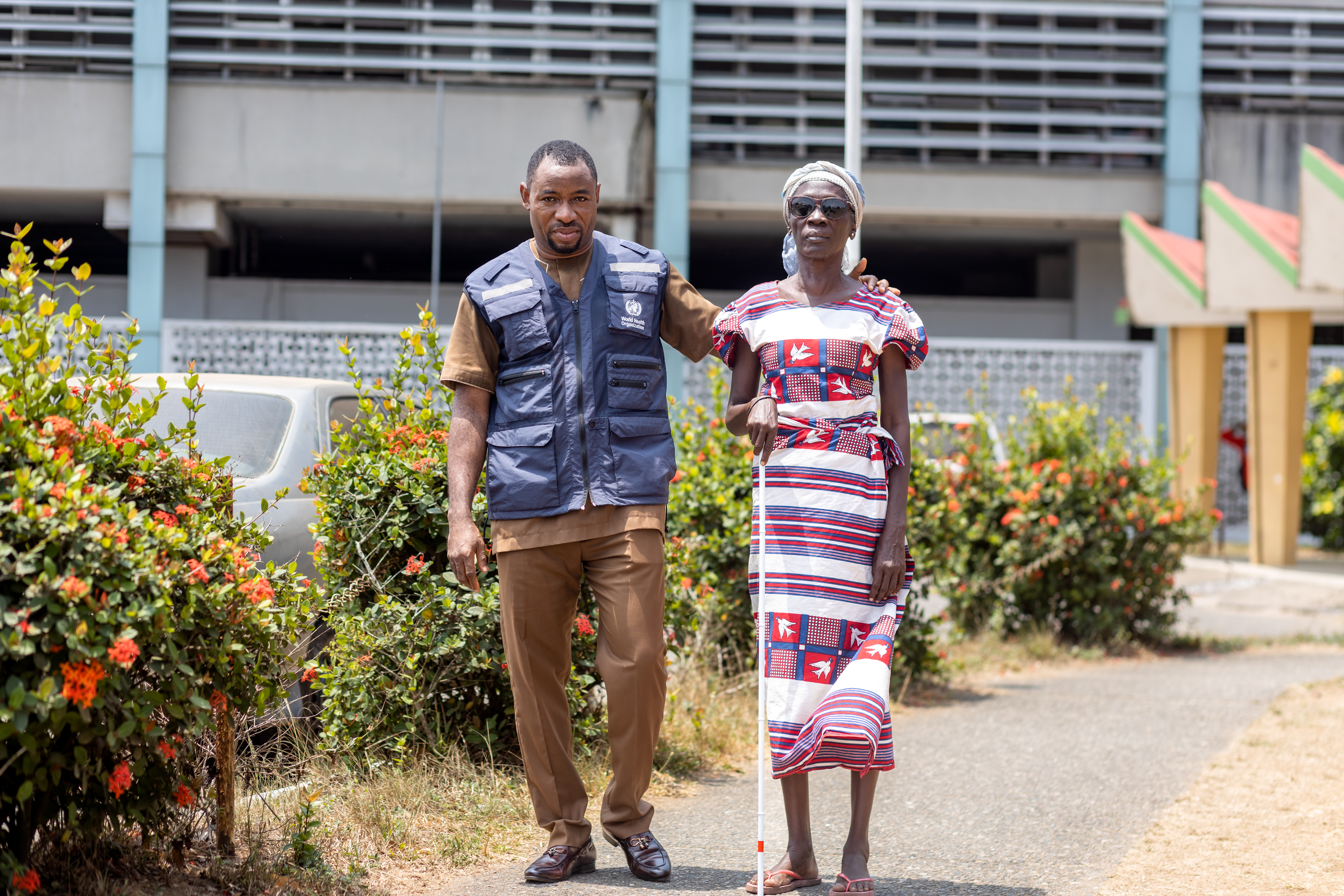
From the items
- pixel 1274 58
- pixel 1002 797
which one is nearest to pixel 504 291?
pixel 1002 797

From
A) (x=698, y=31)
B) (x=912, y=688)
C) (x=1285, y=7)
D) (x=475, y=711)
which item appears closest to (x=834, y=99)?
(x=698, y=31)

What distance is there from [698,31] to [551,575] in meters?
13.6

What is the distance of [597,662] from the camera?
399 cm

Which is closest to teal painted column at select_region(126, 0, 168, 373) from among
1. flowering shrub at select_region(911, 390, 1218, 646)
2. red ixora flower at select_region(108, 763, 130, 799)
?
Answer: flowering shrub at select_region(911, 390, 1218, 646)


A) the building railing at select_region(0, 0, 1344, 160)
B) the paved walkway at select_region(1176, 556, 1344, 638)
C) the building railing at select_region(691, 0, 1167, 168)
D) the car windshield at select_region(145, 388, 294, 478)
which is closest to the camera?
the car windshield at select_region(145, 388, 294, 478)

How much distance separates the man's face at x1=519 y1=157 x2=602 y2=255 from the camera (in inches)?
155

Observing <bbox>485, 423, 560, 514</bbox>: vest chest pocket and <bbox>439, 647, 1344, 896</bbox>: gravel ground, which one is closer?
<bbox>485, 423, 560, 514</bbox>: vest chest pocket

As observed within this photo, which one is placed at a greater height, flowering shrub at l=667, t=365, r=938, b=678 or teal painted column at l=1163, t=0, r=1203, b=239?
teal painted column at l=1163, t=0, r=1203, b=239

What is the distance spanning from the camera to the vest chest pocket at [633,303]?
3947 mm

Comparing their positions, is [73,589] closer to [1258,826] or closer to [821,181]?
[821,181]

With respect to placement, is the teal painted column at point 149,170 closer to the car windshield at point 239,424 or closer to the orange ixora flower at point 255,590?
the car windshield at point 239,424

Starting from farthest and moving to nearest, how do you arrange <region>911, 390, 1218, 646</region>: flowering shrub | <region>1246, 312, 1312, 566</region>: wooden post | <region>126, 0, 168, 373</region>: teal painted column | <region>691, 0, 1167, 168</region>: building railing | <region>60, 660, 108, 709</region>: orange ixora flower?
<region>691, 0, 1167, 168</region>: building railing → <region>126, 0, 168, 373</region>: teal painted column → <region>1246, 312, 1312, 566</region>: wooden post → <region>911, 390, 1218, 646</region>: flowering shrub → <region>60, 660, 108, 709</region>: orange ixora flower

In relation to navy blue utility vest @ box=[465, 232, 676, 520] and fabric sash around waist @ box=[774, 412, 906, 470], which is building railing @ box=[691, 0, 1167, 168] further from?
fabric sash around waist @ box=[774, 412, 906, 470]

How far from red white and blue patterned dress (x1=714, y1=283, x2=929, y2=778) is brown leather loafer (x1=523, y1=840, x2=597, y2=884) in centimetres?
64
